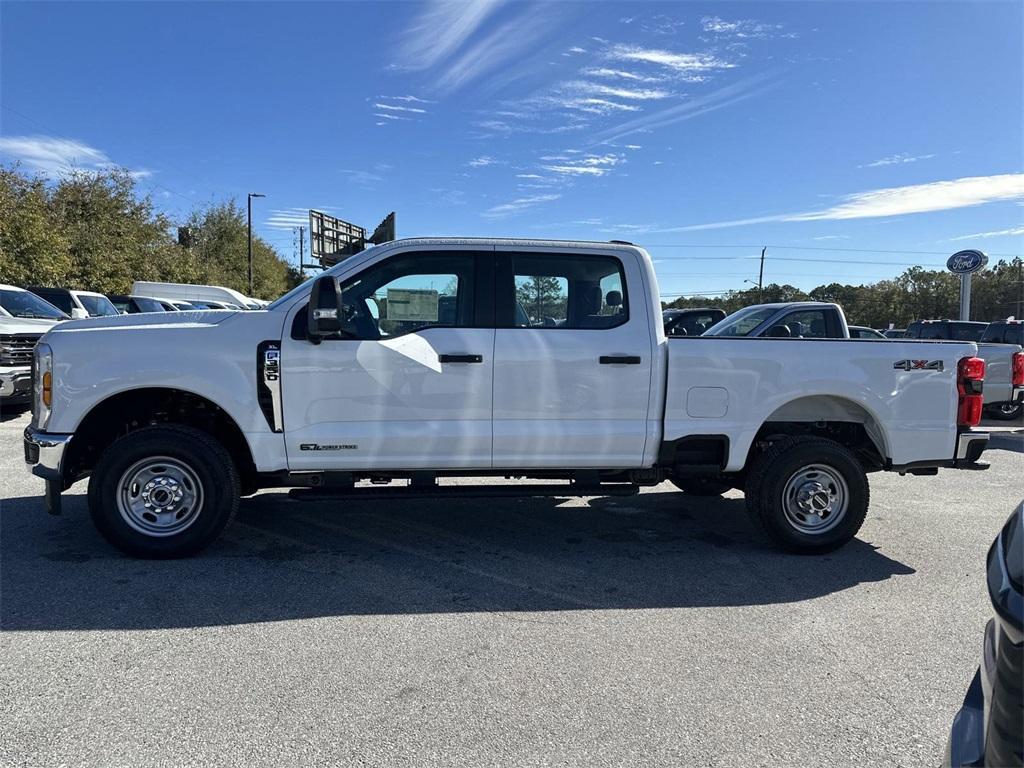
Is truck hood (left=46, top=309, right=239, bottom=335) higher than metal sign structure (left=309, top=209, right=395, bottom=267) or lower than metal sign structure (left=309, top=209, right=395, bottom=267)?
lower

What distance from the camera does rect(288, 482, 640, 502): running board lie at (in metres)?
4.59

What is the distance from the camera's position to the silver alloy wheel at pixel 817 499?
4.87 m

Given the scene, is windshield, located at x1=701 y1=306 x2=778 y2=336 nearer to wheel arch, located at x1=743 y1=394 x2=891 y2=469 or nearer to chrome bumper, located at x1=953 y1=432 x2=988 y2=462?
wheel arch, located at x1=743 y1=394 x2=891 y2=469

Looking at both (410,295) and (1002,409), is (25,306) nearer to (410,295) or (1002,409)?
(410,295)

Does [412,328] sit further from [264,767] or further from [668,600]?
[264,767]

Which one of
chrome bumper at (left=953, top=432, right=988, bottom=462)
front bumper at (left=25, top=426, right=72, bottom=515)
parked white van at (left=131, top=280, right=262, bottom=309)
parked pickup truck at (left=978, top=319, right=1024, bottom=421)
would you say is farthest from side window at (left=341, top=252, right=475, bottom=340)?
parked white van at (left=131, top=280, right=262, bottom=309)

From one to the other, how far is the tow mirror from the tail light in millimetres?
4280

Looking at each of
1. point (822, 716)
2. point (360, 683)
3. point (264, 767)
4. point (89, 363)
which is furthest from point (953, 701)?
point (89, 363)

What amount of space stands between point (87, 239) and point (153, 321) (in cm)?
2587

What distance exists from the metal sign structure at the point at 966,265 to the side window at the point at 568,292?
17439mm

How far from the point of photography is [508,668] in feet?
10.6

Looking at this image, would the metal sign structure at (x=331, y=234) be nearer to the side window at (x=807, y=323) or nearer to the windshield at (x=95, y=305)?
the windshield at (x=95, y=305)

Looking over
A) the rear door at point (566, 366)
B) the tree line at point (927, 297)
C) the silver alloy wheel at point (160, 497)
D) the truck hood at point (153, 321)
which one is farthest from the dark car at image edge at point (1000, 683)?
the tree line at point (927, 297)

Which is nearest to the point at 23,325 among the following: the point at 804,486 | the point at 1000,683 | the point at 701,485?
the point at 701,485
